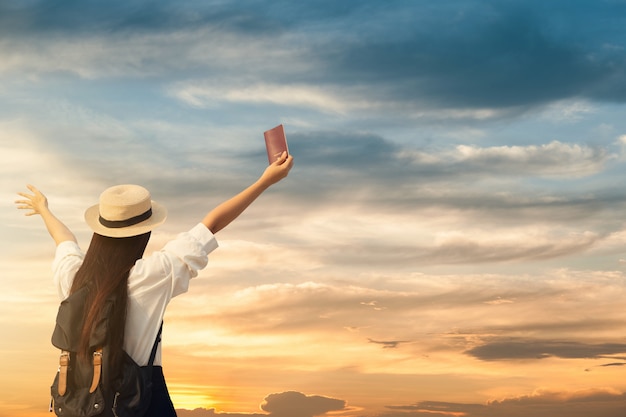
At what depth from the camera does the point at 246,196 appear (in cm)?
774

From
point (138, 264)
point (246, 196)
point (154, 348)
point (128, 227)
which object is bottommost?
point (154, 348)

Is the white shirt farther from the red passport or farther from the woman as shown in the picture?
the red passport

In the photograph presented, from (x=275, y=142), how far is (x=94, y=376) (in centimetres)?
251

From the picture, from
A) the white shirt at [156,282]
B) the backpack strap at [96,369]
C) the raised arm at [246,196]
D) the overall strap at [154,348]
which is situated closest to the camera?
the backpack strap at [96,369]

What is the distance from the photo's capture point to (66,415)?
7215 mm

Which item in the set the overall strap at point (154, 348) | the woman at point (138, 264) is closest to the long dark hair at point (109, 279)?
the woman at point (138, 264)

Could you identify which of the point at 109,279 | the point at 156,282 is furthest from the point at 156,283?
the point at 109,279

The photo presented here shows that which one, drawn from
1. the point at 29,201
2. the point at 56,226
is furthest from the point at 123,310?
the point at 29,201

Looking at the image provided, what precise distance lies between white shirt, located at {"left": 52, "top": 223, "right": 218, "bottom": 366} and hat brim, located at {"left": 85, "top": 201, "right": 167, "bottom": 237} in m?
0.30

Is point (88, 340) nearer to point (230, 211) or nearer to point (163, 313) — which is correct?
point (163, 313)

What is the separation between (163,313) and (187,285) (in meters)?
0.31

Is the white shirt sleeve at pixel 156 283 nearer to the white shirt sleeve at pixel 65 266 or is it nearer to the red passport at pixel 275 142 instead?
the white shirt sleeve at pixel 65 266

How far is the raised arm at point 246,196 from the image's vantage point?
7.61m

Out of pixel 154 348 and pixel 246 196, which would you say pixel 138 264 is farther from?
pixel 246 196
